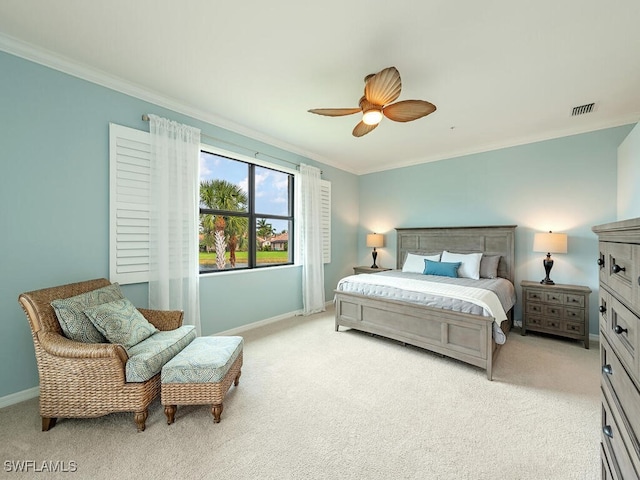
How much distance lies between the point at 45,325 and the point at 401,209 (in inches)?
195

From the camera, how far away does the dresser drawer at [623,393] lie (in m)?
0.76

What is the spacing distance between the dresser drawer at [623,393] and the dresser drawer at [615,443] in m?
0.05

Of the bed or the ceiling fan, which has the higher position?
the ceiling fan

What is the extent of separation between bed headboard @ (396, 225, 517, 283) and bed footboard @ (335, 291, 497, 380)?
1.86m

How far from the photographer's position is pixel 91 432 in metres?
1.75

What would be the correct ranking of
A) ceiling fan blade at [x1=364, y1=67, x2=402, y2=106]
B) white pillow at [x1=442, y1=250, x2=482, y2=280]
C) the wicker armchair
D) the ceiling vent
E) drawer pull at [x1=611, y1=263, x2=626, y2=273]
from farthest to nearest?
white pillow at [x1=442, y1=250, x2=482, y2=280]
the ceiling vent
ceiling fan blade at [x1=364, y1=67, x2=402, y2=106]
the wicker armchair
drawer pull at [x1=611, y1=263, x2=626, y2=273]

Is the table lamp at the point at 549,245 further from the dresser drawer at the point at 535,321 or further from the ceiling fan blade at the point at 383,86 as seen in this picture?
the ceiling fan blade at the point at 383,86

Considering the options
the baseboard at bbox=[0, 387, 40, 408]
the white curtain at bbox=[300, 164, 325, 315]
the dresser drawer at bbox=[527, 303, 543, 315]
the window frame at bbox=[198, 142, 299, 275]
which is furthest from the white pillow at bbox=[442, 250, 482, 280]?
the baseboard at bbox=[0, 387, 40, 408]

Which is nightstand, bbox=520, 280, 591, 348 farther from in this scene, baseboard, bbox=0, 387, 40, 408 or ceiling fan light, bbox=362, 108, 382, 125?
baseboard, bbox=0, 387, 40, 408

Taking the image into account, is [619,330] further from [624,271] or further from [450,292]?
[450,292]

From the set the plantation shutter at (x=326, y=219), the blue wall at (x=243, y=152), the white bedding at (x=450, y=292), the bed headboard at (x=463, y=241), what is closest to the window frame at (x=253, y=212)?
the blue wall at (x=243, y=152)

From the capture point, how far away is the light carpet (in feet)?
4.88

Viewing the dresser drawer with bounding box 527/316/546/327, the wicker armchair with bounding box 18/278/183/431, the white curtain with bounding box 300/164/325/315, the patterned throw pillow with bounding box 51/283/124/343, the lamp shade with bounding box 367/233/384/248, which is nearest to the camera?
the wicker armchair with bounding box 18/278/183/431

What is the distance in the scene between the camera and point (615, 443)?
37.2 inches
